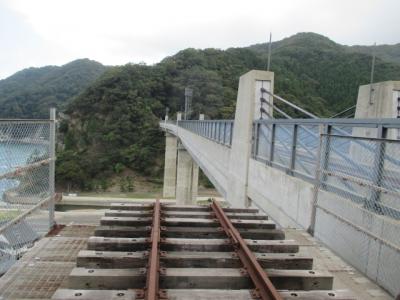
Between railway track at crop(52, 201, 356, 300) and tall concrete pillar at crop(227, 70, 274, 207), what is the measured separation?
17.0 feet

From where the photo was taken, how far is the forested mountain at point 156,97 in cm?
7675

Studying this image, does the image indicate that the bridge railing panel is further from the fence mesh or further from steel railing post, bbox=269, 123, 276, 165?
the fence mesh

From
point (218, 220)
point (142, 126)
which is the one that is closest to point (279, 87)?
point (142, 126)

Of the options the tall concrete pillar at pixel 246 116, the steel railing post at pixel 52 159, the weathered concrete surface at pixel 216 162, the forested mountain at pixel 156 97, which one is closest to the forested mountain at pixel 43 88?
the forested mountain at pixel 156 97

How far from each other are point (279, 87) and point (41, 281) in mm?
69999

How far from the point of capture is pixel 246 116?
1134 cm

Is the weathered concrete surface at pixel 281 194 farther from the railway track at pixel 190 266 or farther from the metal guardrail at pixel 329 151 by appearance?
the railway track at pixel 190 266

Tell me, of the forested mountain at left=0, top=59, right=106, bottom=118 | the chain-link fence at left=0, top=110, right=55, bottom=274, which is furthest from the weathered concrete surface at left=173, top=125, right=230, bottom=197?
the forested mountain at left=0, top=59, right=106, bottom=118

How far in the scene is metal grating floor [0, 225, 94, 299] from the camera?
4.21m

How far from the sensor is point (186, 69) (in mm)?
103875

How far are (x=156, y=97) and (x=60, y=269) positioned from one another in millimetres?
93825

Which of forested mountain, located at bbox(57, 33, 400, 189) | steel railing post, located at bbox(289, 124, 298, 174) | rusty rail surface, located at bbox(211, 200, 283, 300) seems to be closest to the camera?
rusty rail surface, located at bbox(211, 200, 283, 300)

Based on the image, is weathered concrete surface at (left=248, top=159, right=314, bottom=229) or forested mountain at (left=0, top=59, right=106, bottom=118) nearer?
weathered concrete surface at (left=248, top=159, right=314, bottom=229)

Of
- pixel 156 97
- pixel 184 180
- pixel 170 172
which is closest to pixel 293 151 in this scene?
pixel 184 180
